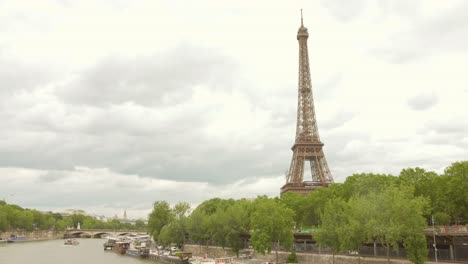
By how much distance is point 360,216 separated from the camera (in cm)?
6078

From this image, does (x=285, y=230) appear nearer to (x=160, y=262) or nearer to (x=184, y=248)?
(x=160, y=262)

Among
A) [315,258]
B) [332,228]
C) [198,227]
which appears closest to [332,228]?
[332,228]

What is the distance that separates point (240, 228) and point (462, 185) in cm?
4081

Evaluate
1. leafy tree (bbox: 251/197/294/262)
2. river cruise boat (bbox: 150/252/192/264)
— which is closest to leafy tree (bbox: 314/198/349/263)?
leafy tree (bbox: 251/197/294/262)

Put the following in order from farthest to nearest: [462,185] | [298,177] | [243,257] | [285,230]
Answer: [298,177] → [243,257] → [285,230] → [462,185]

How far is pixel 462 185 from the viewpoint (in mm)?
69125

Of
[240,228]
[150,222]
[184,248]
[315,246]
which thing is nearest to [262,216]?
[315,246]

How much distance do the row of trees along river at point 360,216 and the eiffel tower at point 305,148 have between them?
645 inches

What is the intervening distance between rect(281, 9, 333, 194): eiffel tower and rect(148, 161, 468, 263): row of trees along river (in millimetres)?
15406

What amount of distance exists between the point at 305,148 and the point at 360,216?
7234cm

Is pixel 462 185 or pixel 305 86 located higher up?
pixel 305 86

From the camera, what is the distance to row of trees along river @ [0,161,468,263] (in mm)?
56275

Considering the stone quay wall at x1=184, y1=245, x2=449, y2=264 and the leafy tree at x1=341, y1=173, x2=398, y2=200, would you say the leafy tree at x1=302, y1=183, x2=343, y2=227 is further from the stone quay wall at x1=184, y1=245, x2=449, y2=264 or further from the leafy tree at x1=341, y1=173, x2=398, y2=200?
the stone quay wall at x1=184, y1=245, x2=449, y2=264

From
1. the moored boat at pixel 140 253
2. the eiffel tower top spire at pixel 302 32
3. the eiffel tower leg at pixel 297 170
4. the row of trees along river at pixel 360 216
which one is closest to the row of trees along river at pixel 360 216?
the row of trees along river at pixel 360 216
